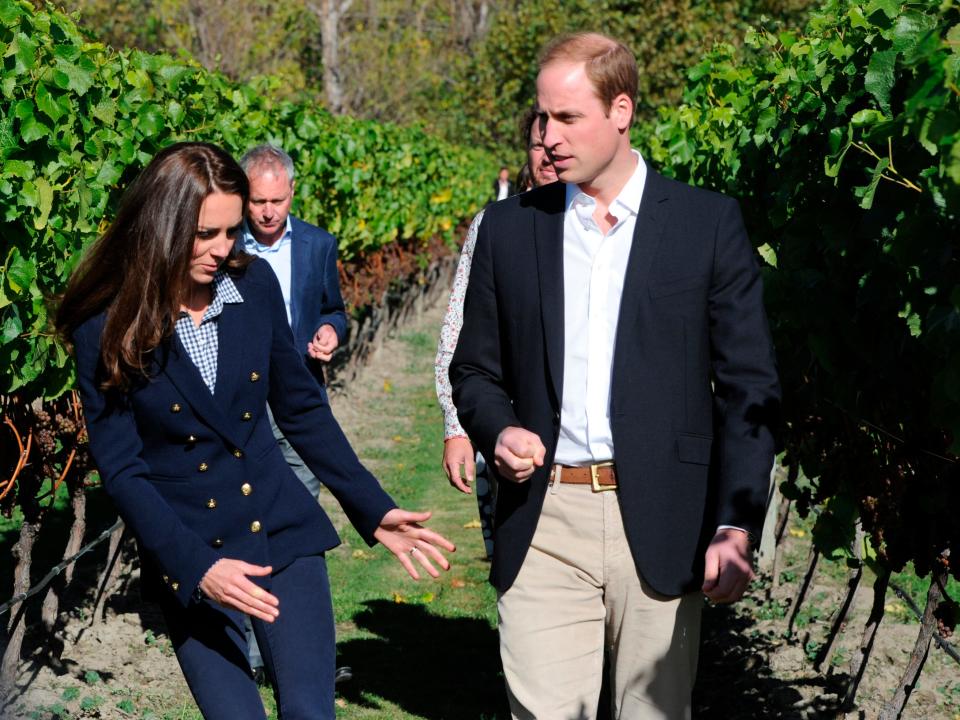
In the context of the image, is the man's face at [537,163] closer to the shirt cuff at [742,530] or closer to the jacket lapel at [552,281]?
the jacket lapel at [552,281]

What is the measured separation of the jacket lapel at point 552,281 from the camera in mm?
3125

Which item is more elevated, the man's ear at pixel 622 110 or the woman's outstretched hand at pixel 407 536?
the man's ear at pixel 622 110

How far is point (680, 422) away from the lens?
3.08 m

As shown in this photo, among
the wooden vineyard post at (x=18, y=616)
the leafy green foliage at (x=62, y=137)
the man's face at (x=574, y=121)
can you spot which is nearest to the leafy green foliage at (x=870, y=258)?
the man's face at (x=574, y=121)

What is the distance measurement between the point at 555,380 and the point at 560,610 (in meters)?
0.56

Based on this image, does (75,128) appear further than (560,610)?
Yes

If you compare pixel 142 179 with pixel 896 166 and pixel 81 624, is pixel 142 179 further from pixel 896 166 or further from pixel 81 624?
pixel 81 624

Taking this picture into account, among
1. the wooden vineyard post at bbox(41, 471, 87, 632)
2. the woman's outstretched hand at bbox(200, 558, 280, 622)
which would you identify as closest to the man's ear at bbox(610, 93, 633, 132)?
the woman's outstretched hand at bbox(200, 558, 280, 622)

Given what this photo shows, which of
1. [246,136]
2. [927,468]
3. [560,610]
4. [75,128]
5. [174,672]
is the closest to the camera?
[560,610]

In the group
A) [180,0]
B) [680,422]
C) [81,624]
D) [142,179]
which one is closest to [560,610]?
[680,422]

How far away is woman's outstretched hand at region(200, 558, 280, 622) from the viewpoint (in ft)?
9.35

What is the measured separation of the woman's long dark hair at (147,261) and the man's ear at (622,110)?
894 mm

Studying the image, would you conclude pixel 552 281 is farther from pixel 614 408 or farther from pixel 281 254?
pixel 281 254

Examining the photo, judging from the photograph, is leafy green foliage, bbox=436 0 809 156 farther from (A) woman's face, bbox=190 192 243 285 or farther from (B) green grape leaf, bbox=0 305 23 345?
(A) woman's face, bbox=190 192 243 285
